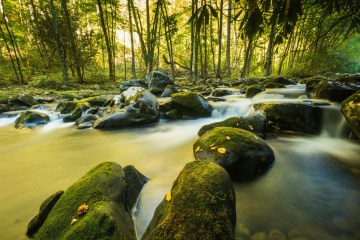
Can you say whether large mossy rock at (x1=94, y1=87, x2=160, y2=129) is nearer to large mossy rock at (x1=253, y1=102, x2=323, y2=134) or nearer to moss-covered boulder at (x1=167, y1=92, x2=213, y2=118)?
moss-covered boulder at (x1=167, y1=92, x2=213, y2=118)

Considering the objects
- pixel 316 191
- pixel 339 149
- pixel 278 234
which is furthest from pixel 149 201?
pixel 339 149

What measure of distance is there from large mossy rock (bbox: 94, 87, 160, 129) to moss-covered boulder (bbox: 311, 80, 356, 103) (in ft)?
14.7

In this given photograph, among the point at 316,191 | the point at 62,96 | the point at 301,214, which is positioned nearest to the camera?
the point at 301,214

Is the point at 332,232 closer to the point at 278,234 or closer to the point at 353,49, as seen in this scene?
the point at 278,234

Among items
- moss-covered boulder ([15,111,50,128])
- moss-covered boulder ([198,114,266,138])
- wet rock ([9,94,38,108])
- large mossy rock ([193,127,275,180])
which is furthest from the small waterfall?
wet rock ([9,94,38,108])

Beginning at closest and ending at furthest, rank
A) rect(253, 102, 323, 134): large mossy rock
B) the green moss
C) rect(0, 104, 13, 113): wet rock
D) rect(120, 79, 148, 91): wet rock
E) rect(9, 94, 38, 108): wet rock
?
the green moss
rect(253, 102, 323, 134): large mossy rock
rect(0, 104, 13, 113): wet rock
rect(9, 94, 38, 108): wet rock
rect(120, 79, 148, 91): wet rock

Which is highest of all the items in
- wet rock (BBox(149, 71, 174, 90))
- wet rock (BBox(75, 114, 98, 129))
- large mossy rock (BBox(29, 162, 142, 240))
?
large mossy rock (BBox(29, 162, 142, 240))

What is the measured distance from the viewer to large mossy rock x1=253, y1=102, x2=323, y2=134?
4523mm

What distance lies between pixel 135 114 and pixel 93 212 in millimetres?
4802

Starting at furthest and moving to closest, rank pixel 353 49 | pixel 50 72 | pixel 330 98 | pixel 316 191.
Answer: pixel 353 49, pixel 50 72, pixel 330 98, pixel 316 191

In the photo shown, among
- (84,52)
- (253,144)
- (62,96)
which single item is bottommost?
(62,96)

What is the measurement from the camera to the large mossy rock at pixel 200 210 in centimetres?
126

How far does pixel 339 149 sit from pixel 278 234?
2.68 meters

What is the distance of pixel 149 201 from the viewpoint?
239 centimetres
